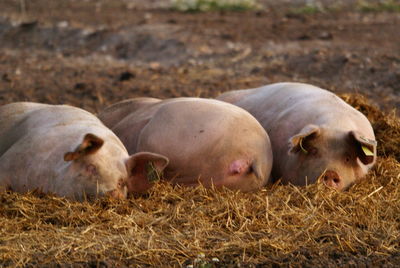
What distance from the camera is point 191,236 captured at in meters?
5.17

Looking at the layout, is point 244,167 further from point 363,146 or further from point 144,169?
point 363,146

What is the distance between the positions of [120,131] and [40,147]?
1.05m

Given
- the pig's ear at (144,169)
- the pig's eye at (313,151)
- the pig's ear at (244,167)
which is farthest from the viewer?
the pig's eye at (313,151)

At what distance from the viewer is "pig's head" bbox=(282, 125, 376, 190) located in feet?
20.7

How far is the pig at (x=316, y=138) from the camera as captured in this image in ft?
20.7

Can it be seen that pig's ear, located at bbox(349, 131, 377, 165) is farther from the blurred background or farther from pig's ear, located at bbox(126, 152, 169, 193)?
the blurred background

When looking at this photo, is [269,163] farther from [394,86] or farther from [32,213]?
[394,86]

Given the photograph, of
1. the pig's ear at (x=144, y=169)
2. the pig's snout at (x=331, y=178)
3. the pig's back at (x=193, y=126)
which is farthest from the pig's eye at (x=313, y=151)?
the pig's ear at (x=144, y=169)

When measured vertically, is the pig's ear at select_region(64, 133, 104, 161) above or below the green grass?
above

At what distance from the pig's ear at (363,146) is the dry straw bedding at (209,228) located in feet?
0.64

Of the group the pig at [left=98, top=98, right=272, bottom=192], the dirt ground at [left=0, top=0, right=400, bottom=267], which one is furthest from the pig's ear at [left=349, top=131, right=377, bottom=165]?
the dirt ground at [left=0, top=0, right=400, bottom=267]

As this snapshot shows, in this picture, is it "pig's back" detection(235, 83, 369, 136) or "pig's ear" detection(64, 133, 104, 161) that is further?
"pig's back" detection(235, 83, 369, 136)

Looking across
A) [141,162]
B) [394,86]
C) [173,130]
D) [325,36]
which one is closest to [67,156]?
[141,162]

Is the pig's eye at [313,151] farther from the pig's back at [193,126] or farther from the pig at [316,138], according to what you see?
the pig's back at [193,126]
